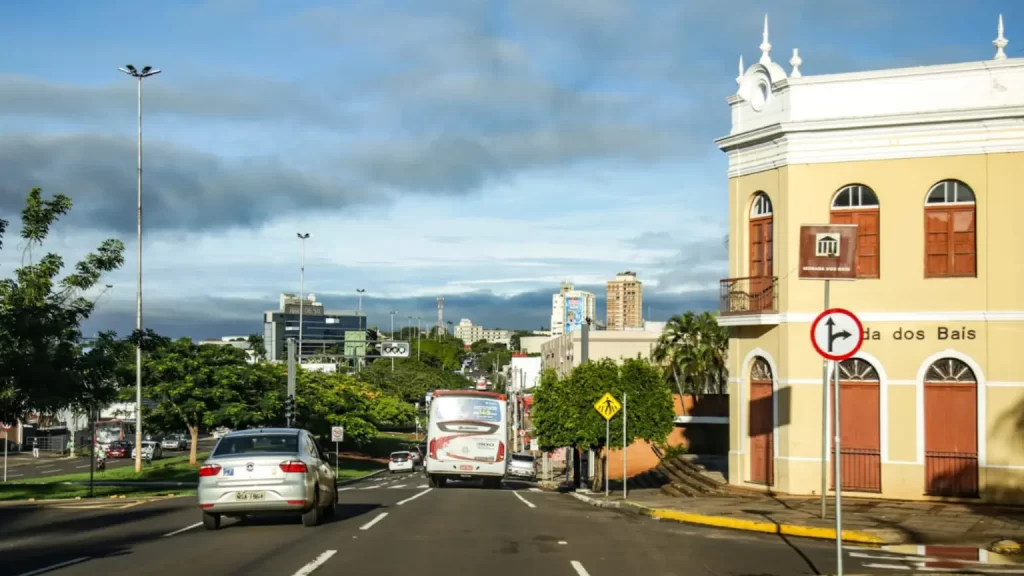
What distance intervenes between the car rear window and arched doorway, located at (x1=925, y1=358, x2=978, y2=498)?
15028 millimetres

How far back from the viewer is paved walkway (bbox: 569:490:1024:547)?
17.8m

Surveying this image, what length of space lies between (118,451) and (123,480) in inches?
1317

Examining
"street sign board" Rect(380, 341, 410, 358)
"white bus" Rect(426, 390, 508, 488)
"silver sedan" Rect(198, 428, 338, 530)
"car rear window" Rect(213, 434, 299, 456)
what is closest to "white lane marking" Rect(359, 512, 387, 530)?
"silver sedan" Rect(198, 428, 338, 530)

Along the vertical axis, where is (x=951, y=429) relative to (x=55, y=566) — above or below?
above

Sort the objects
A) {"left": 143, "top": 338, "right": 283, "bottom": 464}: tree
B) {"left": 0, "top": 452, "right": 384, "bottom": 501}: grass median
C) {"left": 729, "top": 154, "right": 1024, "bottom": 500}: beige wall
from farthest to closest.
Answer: {"left": 143, "top": 338, "right": 283, "bottom": 464}: tree < {"left": 0, "top": 452, "right": 384, "bottom": 501}: grass median < {"left": 729, "top": 154, "right": 1024, "bottom": 500}: beige wall

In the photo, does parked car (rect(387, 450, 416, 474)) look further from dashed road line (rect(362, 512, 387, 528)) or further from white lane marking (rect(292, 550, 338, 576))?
white lane marking (rect(292, 550, 338, 576))

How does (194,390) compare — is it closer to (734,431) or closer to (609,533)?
(734,431)

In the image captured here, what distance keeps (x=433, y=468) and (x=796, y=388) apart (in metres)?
19.2

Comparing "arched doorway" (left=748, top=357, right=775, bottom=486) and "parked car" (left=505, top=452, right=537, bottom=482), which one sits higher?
"arched doorway" (left=748, top=357, right=775, bottom=486)

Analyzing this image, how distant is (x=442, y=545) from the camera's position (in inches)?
596

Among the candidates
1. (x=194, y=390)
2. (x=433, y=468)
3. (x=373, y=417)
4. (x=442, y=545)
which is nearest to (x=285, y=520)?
(x=442, y=545)

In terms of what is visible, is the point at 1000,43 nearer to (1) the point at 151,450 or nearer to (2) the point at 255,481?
(2) the point at 255,481

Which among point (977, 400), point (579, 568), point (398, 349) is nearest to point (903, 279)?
point (977, 400)

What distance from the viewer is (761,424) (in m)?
26.8
